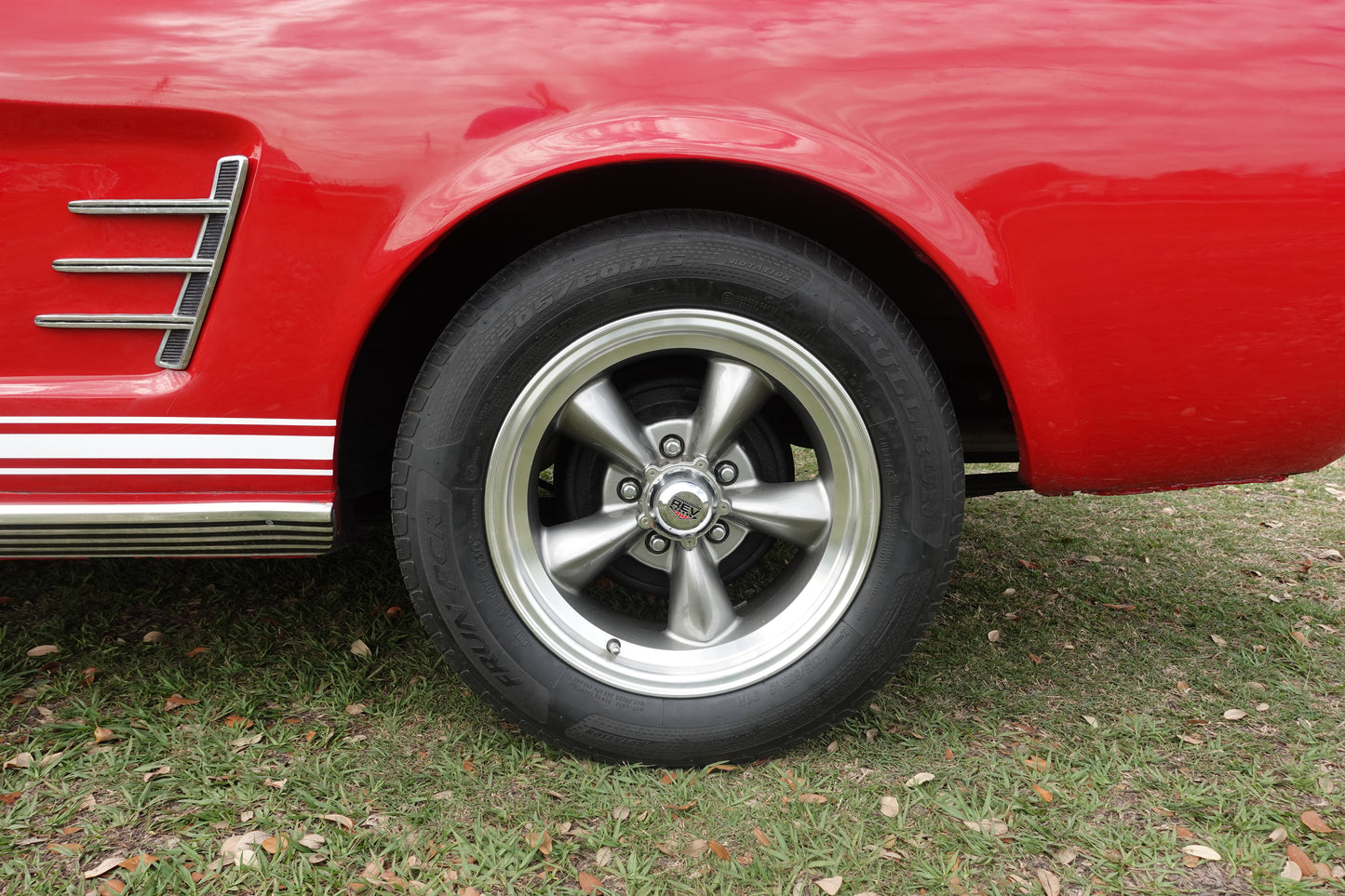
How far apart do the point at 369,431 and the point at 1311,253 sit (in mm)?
1725

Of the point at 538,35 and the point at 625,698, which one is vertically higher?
the point at 538,35

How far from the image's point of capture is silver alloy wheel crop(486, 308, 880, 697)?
1700 millimetres

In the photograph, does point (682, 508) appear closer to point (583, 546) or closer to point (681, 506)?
point (681, 506)

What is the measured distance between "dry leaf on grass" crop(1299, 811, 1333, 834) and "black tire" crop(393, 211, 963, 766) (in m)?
0.74

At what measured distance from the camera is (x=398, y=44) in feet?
4.95

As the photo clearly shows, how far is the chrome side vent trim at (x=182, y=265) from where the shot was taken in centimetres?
151

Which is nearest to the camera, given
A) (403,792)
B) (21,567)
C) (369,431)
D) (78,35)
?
(78,35)

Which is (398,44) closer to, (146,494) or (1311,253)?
(146,494)

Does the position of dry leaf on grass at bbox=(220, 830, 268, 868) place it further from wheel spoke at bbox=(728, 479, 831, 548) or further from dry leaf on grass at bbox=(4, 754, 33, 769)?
wheel spoke at bbox=(728, 479, 831, 548)

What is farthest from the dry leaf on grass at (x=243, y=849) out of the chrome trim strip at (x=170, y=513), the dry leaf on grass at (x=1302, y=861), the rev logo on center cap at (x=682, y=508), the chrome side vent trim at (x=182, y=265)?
the dry leaf on grass at (x=1302, y=861)

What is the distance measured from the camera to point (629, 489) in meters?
1.94

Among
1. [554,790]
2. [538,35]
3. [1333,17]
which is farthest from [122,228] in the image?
[1333,17]

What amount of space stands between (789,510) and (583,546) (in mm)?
418

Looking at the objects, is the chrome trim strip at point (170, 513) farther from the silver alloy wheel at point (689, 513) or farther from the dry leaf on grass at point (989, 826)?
the dry leaf on grass at point (989, 826)
